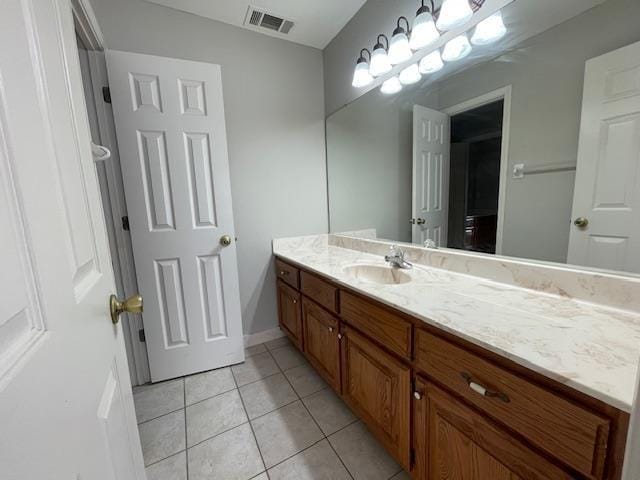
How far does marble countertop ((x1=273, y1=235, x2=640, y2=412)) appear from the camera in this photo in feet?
1.79

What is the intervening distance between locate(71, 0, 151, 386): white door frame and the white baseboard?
2.25 ft

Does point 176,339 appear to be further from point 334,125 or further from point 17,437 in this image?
point 334,125

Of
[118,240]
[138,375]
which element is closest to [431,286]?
[118,240]

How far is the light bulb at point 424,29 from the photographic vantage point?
123 centimetres

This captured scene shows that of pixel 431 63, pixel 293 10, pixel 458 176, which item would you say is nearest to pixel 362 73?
pixel 431 63

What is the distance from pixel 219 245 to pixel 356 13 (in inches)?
71.4

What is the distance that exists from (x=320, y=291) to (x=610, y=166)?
4.09 feet

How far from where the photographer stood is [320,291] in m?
1.47

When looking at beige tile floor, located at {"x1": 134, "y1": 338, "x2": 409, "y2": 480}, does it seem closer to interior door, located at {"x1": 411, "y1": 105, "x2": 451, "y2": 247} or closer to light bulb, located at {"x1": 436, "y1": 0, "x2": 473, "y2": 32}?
interior door, located at {"x1": 411, "y1": 105, "x2": 451, "y2": 247}

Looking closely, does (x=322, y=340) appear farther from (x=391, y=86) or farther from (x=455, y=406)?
(x=391, y=86)

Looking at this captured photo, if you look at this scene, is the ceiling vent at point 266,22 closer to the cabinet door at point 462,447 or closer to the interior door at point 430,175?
the interior door at point 430,175

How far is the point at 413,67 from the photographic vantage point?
4.83 feet

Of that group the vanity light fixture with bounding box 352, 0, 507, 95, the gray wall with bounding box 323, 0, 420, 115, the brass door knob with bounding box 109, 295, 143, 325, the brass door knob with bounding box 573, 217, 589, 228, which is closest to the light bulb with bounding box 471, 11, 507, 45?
the vanity light fixture with bounding box 352, 0, 507, 95

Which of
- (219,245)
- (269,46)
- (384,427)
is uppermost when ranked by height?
(269,46)
